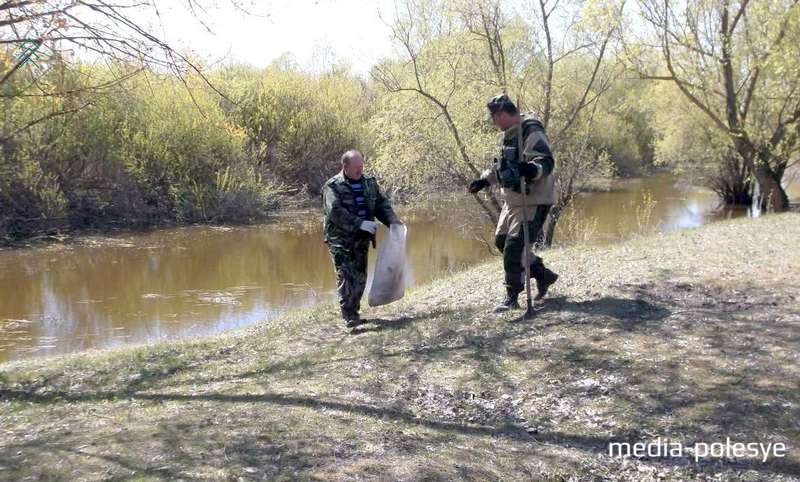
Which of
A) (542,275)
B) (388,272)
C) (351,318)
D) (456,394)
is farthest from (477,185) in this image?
(456,394)

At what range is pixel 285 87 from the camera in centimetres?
2969

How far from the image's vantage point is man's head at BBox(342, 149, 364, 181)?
20.9 ft

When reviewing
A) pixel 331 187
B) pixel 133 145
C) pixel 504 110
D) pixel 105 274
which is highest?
pixel 133 145

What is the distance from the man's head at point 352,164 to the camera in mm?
6367

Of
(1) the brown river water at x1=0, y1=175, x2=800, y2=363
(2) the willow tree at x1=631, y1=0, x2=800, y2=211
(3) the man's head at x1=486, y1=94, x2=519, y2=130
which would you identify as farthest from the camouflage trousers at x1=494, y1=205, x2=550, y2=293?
(2) the willow tree at x1=631, y1=0, x2=800, y2=211

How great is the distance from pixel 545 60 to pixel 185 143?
14.1 metres

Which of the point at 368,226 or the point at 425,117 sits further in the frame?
the point at 425,117

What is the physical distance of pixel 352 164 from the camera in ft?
20.9

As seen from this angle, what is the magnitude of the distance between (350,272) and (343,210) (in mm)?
640

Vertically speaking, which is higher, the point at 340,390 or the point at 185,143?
the point at 185,143

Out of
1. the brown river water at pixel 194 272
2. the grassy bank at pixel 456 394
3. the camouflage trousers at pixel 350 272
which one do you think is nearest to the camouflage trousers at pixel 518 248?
the grassy bank at pixel 456 394

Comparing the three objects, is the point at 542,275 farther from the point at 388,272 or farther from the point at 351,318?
the point at 351,318

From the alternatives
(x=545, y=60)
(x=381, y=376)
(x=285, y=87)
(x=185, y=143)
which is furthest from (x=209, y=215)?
(x=381, y=376)

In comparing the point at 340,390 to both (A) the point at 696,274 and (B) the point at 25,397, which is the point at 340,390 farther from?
(A) the point at 696,274
